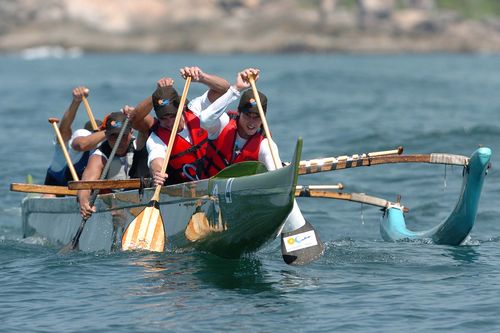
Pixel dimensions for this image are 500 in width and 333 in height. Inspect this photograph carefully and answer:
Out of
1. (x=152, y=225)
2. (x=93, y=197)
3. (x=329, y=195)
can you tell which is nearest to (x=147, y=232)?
(x=152, y=225)

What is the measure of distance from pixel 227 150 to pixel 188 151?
1.46 feet

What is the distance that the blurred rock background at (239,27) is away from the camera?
89.1m

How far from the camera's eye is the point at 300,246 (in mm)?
10227

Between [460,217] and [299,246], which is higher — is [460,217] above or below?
above

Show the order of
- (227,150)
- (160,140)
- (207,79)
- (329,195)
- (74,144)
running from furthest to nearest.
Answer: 1. (74,144)
2. (329,195)
3. (160,140)
4. (227,150)
5. (207,79)

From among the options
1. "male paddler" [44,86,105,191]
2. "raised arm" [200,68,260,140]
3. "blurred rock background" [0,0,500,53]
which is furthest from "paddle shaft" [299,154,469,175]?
"blurred rock background" [0,0,500,53]

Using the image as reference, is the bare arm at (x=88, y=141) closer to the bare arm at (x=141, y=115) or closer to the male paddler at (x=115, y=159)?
the male paddler at (x=115, y=159)

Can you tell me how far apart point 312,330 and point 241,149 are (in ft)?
8.68

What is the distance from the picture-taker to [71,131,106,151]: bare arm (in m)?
11.7

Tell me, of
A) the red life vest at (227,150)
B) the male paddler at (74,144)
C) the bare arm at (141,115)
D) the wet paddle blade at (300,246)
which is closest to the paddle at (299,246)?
the wet paddle blade at (300,246)

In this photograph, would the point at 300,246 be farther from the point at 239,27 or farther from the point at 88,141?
the point at 239,27

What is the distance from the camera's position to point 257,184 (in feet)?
29.7

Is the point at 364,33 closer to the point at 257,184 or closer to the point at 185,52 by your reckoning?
the point at 185,52

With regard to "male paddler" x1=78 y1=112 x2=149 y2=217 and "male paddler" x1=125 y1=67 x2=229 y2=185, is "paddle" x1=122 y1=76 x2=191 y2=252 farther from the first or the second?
"male paddler" x1=78 y1=112 x2=149 y2=217
